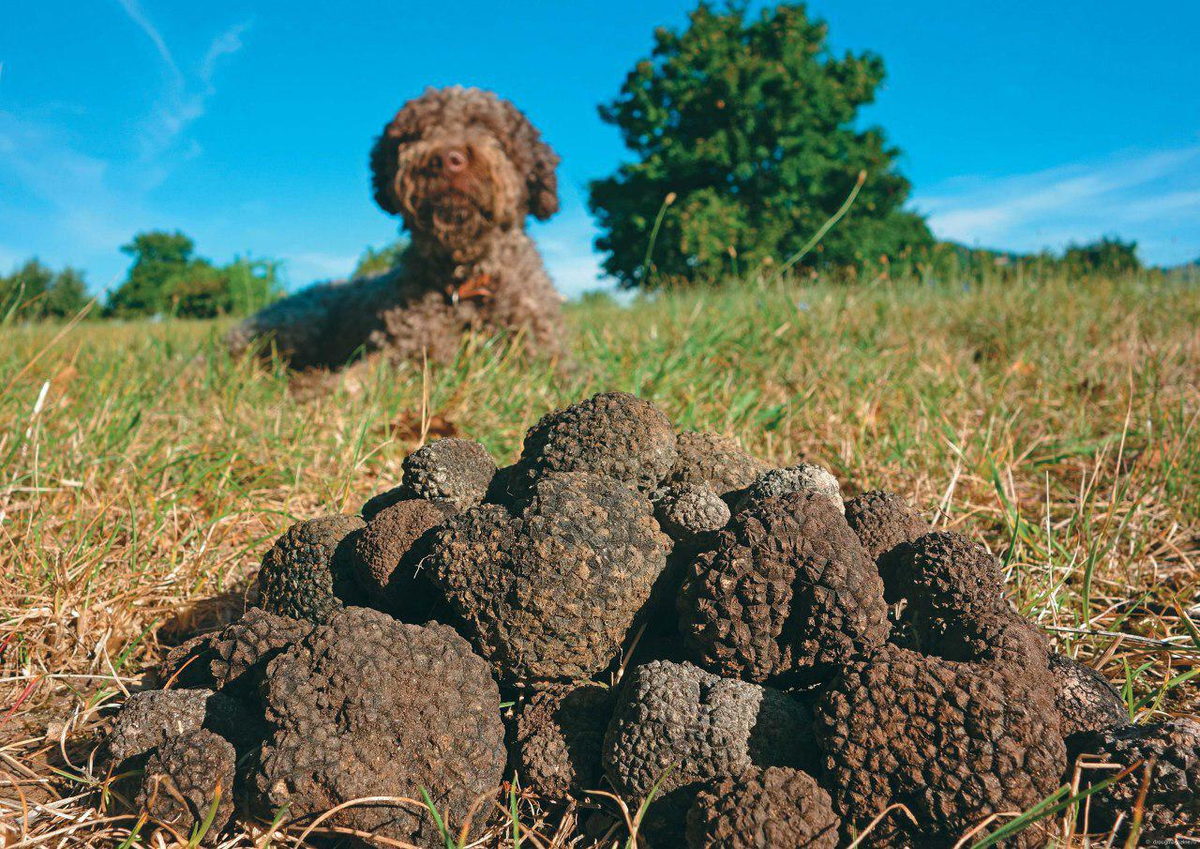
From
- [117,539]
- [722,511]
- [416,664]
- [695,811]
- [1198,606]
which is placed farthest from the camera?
[117,539]

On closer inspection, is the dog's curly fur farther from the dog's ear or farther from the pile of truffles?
the pile of truffles

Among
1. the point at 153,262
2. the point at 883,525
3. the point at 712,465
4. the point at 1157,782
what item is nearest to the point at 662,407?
the point at 712,465

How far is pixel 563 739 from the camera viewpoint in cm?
165

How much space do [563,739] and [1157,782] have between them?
113cm

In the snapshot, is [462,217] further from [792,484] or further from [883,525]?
[883,525]

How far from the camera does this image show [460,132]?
199 inches

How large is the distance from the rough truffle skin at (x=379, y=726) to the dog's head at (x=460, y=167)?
150 inches

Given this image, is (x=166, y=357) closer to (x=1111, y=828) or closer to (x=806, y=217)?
(x=1111, y=828)

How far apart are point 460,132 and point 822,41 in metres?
23.9

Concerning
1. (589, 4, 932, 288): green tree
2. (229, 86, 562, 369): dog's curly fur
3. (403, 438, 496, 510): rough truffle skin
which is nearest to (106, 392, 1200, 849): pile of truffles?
(403, 438, 496, 510): rough truffle skin

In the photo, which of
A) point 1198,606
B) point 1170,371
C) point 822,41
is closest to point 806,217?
point 822,41

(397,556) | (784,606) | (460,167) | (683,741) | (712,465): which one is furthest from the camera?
(460,167)

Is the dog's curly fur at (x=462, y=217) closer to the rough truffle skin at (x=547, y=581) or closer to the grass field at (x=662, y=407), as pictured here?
the grass field at (x=662, y=407)

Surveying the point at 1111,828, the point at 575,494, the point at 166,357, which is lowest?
the point at 1111,828
